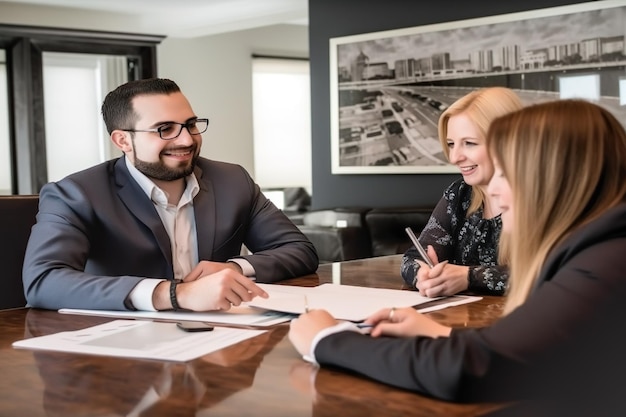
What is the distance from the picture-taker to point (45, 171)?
8.57 metres

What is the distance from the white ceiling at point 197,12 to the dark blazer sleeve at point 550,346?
6927 millimetres

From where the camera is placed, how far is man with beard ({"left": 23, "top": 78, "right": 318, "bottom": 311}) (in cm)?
208

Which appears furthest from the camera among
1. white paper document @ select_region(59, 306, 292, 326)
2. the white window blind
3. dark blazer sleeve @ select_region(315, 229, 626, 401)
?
the white window blind

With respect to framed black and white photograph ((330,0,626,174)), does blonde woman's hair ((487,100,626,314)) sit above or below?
below

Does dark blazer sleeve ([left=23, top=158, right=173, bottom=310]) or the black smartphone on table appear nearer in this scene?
the black smartphone on table

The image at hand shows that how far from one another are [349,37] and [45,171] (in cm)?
349

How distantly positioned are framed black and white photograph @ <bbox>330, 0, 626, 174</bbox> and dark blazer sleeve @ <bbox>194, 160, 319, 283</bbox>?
3.57 meters

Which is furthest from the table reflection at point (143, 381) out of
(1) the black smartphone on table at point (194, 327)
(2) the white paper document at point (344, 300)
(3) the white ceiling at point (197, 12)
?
(3) the white ceiling at point (197, 12)

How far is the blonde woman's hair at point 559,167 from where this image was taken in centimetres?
109

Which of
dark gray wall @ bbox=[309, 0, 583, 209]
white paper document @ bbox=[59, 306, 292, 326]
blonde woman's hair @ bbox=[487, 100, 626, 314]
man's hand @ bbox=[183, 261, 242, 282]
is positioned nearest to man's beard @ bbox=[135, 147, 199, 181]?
man's hand @ bbox=[183, 261, 242, 282]

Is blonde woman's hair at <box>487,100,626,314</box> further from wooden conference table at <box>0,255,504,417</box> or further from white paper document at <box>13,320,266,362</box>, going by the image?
white paper document at <box>13,320,266,362</box>

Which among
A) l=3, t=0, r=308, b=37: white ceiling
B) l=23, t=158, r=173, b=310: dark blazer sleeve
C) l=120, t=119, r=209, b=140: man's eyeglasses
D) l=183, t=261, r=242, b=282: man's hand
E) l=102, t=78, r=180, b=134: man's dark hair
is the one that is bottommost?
l=183, t=261, r=242, b=282: man's hand

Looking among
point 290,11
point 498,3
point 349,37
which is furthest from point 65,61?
point 498,3

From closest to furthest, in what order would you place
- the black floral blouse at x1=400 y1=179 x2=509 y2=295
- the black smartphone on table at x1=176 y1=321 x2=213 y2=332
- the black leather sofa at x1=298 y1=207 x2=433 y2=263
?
the black smartphone on table at x1=176 y1=321 x2=213 y2=332
the black floral blouse at x1=400 y1=179 x2=509 y2=295
the black leather sofa at x1=298 y1=207 x2=433 y2=263
